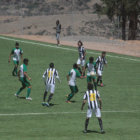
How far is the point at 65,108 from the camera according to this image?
26859 mm

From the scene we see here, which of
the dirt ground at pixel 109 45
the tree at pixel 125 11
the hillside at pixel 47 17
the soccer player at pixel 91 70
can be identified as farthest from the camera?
the hillside at pixel 47 17

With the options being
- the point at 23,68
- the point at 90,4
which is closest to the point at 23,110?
the point at 23,68

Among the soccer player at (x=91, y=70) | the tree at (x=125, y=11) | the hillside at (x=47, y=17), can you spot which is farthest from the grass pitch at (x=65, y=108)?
the hillside at (x=47, y=17)

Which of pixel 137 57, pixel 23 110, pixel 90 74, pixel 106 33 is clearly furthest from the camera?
pixel 106 33

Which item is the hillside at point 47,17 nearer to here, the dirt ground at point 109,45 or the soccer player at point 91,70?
the dirt ground at point 109,45

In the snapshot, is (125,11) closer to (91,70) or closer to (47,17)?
(47,17)

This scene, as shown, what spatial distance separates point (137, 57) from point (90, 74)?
18120 millimetres

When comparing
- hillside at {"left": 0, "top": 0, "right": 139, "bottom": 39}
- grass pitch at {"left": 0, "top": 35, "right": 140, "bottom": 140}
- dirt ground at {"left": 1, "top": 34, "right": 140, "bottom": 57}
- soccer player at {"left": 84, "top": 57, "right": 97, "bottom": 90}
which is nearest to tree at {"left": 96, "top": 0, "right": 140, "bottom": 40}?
dirt ground at {"left": 1, "top": 34, "right": 140, "bottom": 57}

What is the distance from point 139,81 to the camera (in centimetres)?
3566

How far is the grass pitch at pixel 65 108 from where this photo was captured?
21312mm

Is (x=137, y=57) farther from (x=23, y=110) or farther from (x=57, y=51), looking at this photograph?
(x=23, y=110)

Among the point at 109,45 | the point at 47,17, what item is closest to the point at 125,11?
the point at 109,45

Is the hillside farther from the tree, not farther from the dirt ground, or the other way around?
the dirt ground

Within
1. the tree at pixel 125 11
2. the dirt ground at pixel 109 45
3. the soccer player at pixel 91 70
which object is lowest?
the dirt ground at pixel 109 45
